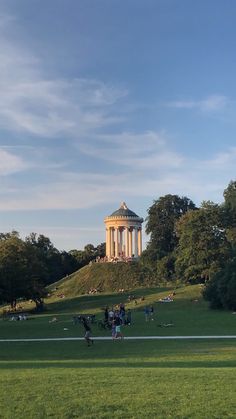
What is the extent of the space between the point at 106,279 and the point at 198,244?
30072mm

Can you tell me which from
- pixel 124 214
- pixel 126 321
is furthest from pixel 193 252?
pixel 124 214

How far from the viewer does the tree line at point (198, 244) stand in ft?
167

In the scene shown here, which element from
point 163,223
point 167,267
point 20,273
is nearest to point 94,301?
point 20,273

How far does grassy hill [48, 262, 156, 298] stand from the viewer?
92.8 metres

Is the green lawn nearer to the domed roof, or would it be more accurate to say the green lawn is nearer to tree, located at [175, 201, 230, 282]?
tree, located at [175, 201, 230, 282]

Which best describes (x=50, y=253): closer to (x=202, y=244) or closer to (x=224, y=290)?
(x=202, y=244)

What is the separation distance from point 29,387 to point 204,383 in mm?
3566

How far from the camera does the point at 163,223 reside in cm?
9950

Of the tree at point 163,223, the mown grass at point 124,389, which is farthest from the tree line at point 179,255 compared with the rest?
the mown grass at point 124,389

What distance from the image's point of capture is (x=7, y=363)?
18000 millimetres

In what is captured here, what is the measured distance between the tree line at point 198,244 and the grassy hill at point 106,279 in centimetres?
A: 305

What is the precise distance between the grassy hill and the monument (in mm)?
17607


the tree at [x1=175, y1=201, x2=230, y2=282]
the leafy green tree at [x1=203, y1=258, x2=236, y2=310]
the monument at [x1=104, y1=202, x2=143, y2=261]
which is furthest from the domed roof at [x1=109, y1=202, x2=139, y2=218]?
the leafy green tree at [x1=203, y1=258, x2=236, y2=310]

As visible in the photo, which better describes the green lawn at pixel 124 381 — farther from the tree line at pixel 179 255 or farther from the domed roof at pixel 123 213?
the domed roof at pixel 123 213
